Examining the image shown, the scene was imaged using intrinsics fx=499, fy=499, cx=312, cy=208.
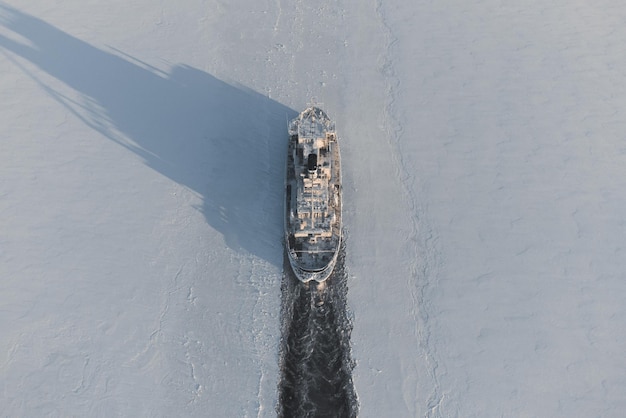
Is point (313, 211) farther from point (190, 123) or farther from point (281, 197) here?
point (190, 123)

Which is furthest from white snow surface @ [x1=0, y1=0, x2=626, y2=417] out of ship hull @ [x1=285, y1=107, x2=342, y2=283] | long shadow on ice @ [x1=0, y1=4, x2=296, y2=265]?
ship hull @ [x1=285, y1=107, x2=342, y2=283]

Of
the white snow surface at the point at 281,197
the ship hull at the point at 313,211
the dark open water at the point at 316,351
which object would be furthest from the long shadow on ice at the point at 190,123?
the dark open water at the point at 316,351

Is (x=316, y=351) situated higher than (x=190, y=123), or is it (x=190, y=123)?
(x=190, y=123)

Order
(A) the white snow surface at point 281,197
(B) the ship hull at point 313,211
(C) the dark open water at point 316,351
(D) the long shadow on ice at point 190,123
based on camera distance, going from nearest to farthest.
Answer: (C) the dark open water at point 316,351 < (A) the white snow surface at point 281,197 < (B) the ship hull at point 313,211 < (D) the long shadow on ice at point 190,123

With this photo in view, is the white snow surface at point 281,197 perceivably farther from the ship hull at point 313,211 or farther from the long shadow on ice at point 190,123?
the ship hull at point 313,211

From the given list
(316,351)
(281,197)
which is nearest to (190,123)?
(281,197)

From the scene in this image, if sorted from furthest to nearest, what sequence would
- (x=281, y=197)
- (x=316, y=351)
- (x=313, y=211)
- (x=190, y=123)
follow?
(x=190, y=123)
(x=281, y=197)
(x=313, y=211)
(x=316, y=351)

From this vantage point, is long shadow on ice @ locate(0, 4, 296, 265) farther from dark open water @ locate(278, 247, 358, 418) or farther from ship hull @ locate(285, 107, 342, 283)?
dark open water @ locate(278, 247, 358, 418)
